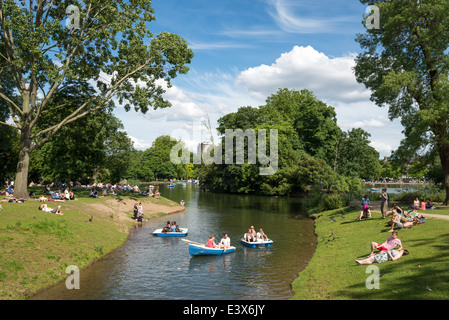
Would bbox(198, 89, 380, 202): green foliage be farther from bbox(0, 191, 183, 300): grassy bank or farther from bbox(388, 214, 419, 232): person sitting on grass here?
bbox(0, 191, 183, 300): grassy bank

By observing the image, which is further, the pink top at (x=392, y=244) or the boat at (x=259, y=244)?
the boat at (x=259, y=244)

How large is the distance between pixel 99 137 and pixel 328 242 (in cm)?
3376

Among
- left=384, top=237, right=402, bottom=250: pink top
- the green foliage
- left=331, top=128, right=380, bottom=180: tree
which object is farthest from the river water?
left=331, top=128, right=380, bottom=180: tree

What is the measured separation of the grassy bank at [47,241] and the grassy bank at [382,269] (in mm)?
13520

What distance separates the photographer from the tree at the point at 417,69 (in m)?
A: 28.0

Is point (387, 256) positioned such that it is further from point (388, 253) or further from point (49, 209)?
point (49, 209)

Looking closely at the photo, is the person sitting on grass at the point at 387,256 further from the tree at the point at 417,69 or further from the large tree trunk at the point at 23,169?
the large tree trunk at the point at 23,169

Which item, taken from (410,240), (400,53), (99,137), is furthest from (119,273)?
(400,53)

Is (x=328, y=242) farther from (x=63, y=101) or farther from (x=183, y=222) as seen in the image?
(x=63, y=101)

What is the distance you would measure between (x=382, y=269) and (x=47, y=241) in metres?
20.0

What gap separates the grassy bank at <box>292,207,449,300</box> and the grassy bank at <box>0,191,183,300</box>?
44.4 ft

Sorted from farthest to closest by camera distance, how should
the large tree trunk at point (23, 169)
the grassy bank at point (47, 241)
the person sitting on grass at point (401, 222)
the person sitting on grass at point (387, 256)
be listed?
1. the large tree trunk at point (23, 169)
2. the person sitting on grass at point (401, 222)
3. the person sitting on grass at point (387, 256)
4. the grassy bank at point (47, 241)

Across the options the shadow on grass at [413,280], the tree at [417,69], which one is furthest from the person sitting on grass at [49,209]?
the tree at [417,69]

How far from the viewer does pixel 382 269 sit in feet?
→ 49.3
